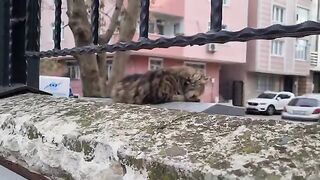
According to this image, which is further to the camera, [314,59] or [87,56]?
[314,59]

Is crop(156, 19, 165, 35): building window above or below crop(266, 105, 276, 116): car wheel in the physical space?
above

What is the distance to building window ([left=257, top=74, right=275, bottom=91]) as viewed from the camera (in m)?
32.3

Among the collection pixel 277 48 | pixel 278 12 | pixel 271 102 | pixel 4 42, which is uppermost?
pixel 278 12

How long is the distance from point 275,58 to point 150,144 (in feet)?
103

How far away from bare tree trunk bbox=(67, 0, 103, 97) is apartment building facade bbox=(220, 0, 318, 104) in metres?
18.9

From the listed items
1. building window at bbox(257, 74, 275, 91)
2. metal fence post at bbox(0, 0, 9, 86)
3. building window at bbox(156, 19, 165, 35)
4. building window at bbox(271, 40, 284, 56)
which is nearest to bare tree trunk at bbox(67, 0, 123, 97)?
metal fence post at bbox(0, 0, 9, 86)

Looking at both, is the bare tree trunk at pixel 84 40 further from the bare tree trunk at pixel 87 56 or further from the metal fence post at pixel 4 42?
the metal fence post at pixel 4 42

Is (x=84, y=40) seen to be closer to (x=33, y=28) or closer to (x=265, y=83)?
(x=33, y=28)

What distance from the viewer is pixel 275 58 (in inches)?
1250

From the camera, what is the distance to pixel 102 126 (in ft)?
5.31

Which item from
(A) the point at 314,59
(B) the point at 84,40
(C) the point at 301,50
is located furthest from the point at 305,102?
(A) the point at 314,59

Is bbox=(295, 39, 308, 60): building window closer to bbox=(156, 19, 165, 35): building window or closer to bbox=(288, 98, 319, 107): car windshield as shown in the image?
bbox=(156, 19, 165, 35): building window

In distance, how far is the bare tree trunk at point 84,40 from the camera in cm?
805

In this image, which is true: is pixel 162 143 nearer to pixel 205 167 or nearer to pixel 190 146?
pixel 190 146
